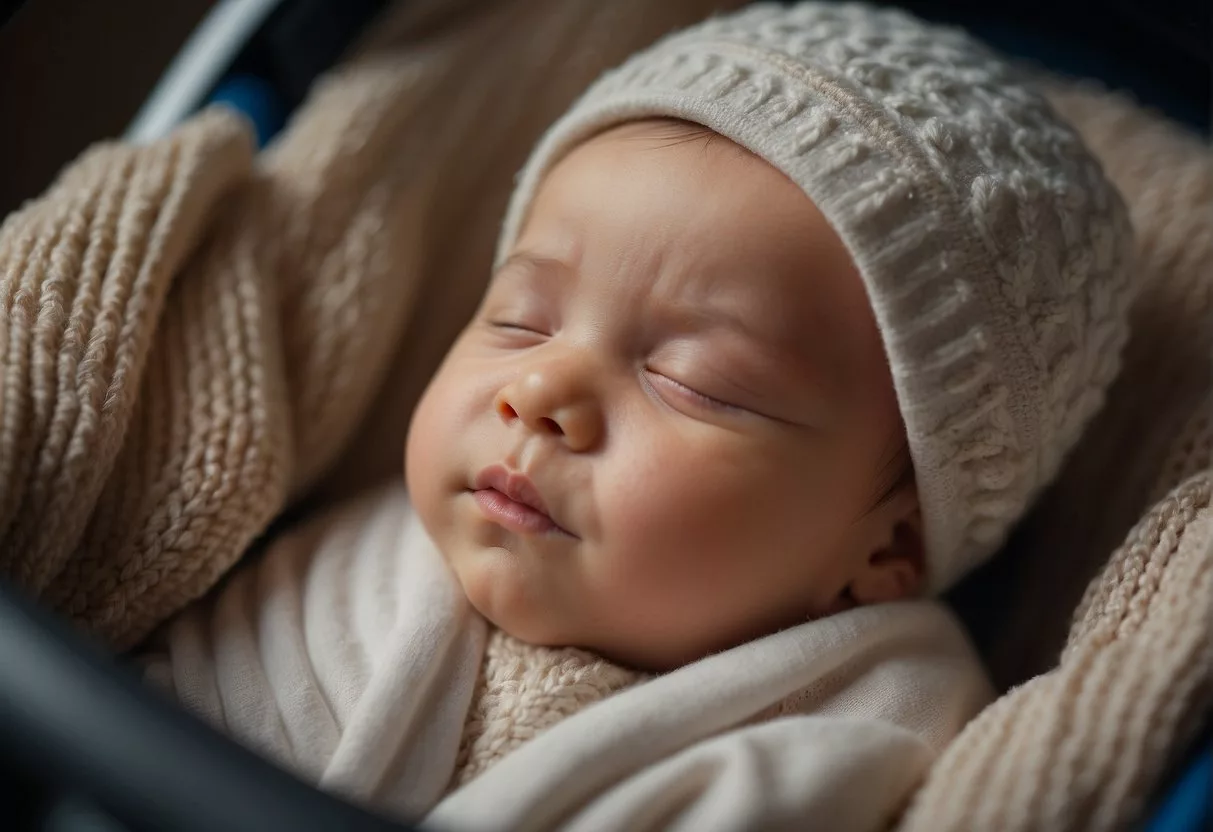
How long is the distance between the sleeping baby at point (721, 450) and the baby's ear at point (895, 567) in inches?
0.8

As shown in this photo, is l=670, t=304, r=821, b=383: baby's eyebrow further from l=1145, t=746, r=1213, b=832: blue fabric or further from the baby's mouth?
l=1145, t=746, r=1213, b=832: blue fabric

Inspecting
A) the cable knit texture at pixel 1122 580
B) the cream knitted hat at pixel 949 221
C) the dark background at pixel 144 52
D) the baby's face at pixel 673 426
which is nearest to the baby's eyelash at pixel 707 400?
the baby's face at pixel 673 426

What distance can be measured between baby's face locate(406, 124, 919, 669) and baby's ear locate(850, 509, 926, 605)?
6cm

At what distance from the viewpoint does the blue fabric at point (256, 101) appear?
1.22 meters

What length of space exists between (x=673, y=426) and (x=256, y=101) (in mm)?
693

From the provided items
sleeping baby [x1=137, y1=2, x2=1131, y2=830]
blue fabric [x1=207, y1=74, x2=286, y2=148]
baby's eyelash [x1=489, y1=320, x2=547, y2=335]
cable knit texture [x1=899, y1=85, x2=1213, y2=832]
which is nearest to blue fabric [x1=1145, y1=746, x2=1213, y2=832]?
cable knit texture [x1=899, y1=85, x2=1213, y2=832]

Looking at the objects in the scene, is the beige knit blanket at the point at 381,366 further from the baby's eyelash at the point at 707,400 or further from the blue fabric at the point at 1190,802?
the baby's eyelash at the point at 707,400

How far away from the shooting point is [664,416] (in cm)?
83

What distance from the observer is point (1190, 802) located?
0.67 metres

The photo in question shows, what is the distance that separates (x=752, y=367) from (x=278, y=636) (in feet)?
1.39

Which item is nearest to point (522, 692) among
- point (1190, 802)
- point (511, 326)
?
point (511, 326)

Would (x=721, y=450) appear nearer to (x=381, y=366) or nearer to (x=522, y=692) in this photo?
(x=522, y=692)

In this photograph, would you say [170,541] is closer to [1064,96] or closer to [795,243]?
[795,243]

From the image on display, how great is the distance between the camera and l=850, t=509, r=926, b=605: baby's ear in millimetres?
934
